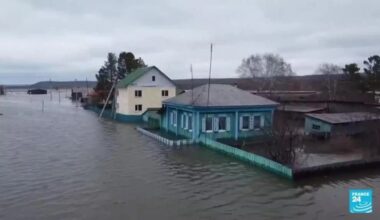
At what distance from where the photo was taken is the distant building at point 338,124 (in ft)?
80.8

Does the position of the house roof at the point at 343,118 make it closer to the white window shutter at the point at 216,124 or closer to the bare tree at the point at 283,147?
the white window shutter at the point at 216,124

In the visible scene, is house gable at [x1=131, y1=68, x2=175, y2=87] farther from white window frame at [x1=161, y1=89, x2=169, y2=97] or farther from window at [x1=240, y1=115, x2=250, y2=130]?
window at [x1=240, y1=115, x2=250, y2=130]

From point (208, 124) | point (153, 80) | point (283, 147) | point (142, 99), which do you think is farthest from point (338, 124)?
point (142, 99)

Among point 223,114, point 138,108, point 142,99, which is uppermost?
point 142,99

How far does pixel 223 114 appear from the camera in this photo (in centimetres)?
2459

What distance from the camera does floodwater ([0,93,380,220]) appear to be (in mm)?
12203

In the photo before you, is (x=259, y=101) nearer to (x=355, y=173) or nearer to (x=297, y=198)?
(x=355, y=173)

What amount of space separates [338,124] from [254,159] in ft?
30.7

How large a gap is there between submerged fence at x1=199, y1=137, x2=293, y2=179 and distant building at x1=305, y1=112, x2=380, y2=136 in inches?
297

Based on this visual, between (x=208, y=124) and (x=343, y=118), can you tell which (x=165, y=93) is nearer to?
(x=208, y=124)

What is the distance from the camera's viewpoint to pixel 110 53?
63.5m

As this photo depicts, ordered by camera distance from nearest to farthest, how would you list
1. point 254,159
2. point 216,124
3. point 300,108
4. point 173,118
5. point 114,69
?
point 254,159 → point 216,124 → point 173,118 → point 300,108 → point 114,69

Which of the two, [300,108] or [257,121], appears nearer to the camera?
[257,121]

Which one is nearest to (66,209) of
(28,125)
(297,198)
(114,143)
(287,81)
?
→ (297,198)
